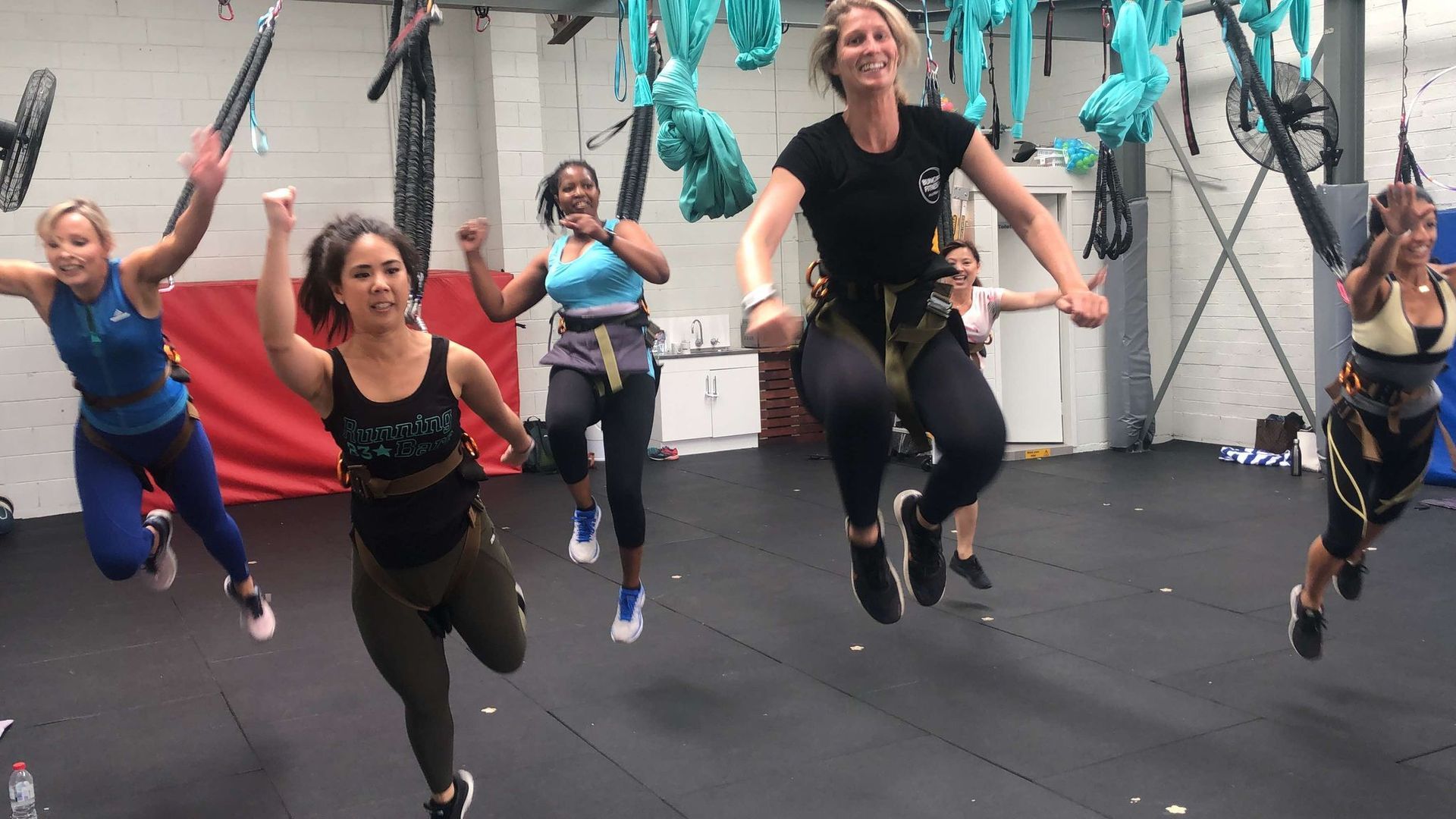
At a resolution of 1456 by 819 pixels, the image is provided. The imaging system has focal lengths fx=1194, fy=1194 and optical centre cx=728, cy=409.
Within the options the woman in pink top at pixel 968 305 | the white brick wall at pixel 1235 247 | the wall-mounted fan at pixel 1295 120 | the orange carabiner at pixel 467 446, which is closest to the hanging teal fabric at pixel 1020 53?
the woman in pink top at pixel 968 305

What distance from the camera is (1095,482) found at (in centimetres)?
689

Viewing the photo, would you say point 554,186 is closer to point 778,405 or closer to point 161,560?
point 161,560

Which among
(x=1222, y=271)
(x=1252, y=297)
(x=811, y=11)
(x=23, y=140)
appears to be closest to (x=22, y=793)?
(x=23, y=140)

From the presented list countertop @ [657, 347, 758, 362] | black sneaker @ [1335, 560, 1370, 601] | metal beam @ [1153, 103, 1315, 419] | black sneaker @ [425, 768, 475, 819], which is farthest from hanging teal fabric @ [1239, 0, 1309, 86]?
countertop @ [657, 347, 758, 362]

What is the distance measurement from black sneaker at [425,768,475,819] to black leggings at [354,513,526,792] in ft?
0.15

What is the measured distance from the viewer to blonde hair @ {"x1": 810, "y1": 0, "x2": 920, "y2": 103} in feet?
7.97

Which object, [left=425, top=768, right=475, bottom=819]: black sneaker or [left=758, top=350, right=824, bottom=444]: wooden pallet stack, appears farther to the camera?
→ [left=758, top=350, right=824, bottom=444]: wooden pallet stack

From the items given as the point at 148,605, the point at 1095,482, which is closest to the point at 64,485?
the point at 148,605

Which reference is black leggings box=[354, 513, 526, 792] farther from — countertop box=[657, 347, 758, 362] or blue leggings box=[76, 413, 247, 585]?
countertop box=[657, 347, 758, 362]

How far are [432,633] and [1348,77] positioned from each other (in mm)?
6323

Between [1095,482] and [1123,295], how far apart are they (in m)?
1.64

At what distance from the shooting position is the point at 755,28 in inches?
128

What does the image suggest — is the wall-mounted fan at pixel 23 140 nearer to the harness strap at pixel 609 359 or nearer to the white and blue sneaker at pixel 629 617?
the harness strap at pixel 609 359

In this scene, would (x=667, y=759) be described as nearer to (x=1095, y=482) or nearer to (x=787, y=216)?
(x=787, y=216)
